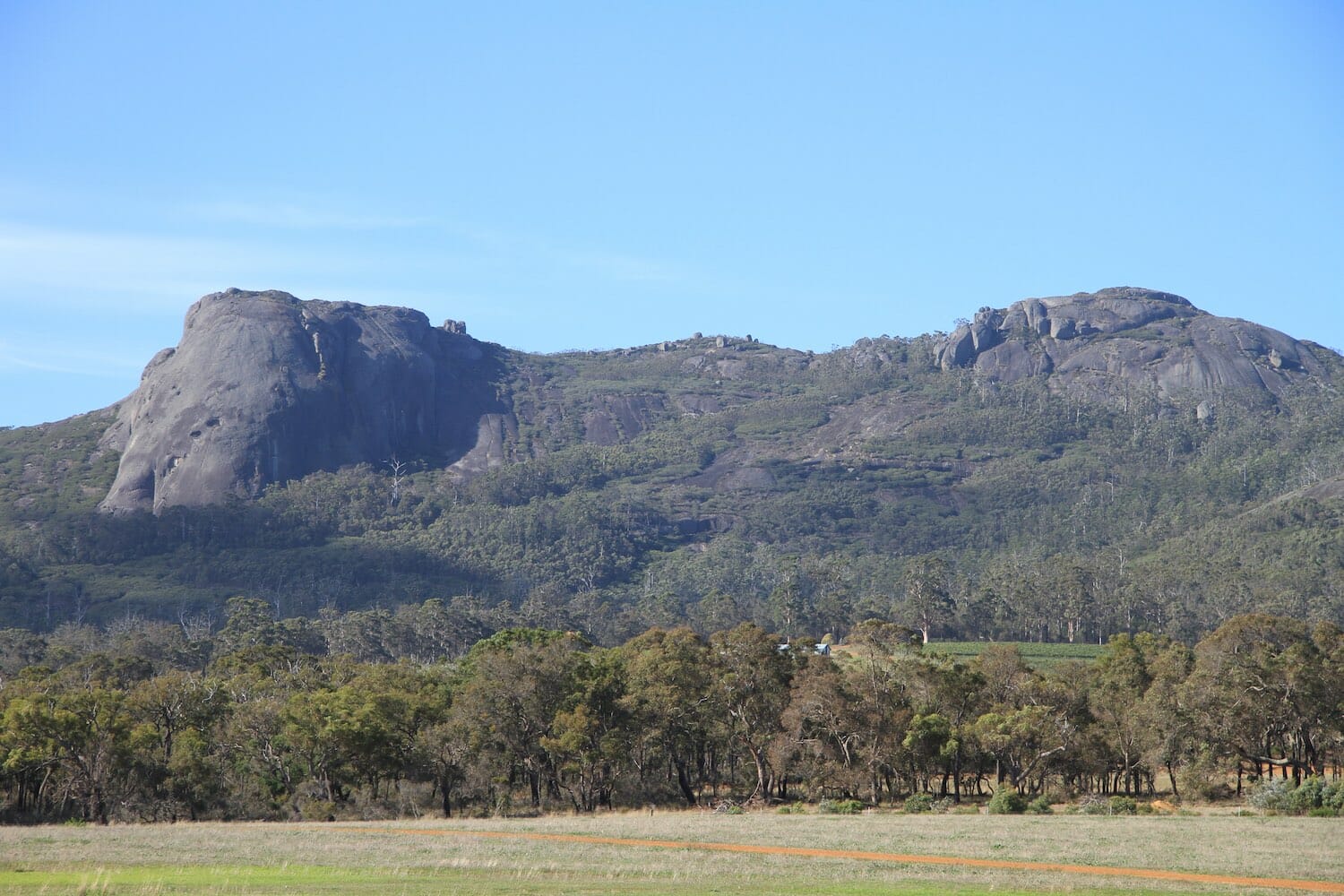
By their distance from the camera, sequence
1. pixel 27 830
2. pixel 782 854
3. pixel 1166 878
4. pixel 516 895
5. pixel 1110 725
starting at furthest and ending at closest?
pixel 1110 725, pixel 27 830, pixel 782 854, pixel 1166 878, pixel 516 895

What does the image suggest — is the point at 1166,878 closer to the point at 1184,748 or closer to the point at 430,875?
the point at 430,875

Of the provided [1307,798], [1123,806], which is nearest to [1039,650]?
[1123,806]

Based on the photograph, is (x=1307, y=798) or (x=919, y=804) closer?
(x=1307, y=798)

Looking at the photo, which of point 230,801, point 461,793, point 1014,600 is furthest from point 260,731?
point 1014,600

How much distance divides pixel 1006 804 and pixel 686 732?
648 inches

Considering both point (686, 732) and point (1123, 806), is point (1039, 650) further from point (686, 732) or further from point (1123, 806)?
point (1123, 806)

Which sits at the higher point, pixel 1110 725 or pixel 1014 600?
pixel 1014 600

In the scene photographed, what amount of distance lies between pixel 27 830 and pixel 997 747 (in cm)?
3923

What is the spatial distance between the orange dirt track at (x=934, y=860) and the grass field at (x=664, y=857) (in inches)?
17.0

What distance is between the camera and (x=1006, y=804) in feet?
189

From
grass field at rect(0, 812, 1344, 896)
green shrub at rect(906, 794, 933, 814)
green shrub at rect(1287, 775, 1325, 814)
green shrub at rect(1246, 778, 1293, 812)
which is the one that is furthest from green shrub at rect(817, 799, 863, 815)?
green shrub at rect(1287, 775, 1325, 814)

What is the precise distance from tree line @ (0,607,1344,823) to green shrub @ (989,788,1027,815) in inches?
28.5

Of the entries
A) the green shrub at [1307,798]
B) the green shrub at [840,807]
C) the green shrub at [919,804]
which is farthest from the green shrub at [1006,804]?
the green shrub at [1307,798]

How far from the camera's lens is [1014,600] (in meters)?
154
